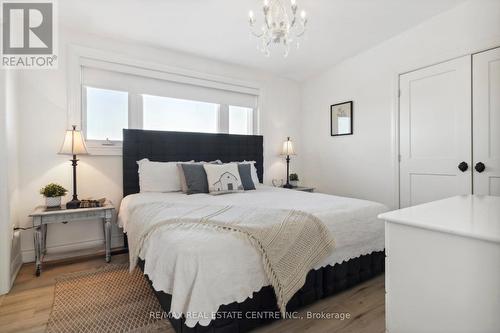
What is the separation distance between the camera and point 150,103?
3.36m

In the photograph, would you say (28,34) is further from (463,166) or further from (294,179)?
(463,166)

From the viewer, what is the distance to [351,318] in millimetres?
1658

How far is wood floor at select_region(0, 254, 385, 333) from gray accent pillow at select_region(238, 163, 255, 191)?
1.59 m

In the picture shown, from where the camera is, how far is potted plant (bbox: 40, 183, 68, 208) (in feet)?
8.15

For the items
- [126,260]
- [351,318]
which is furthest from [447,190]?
[126,260]

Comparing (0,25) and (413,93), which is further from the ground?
(0,25)

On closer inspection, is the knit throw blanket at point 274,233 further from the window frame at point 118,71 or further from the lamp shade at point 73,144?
the window frame at point 118,71

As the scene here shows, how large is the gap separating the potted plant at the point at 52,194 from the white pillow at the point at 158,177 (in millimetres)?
768

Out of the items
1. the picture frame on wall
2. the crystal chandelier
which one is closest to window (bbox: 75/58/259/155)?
the crystal chandelier

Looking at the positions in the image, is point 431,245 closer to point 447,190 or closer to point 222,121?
point 447,190

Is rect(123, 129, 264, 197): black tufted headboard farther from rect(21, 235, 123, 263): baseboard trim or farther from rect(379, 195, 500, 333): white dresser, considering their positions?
rect(379, 195, 500, 333): white dresser

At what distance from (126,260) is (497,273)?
2.91 m

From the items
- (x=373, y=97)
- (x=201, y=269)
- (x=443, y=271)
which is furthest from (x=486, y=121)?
(x=201, y=269)

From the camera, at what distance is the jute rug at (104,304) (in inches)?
62.4
